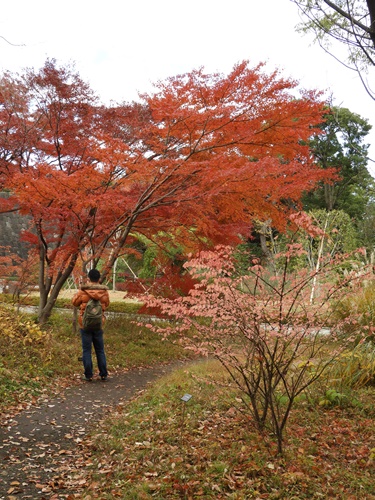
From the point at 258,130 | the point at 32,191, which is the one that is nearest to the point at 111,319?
the point at 32,191

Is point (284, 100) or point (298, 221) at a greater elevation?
point (284, 100)

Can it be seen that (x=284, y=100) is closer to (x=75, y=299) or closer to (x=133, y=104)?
(x=133, y=104)

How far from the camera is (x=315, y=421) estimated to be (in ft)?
15.2

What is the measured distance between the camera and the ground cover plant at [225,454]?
131 inches

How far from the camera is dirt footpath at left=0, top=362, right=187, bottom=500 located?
358 cm

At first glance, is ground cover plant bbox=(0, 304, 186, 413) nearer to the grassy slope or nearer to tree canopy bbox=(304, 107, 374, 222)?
the grassy slope

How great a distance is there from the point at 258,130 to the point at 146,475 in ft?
19.4

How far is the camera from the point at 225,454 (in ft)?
12.5

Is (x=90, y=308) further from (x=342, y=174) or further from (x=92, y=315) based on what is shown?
(x=342, y=174)

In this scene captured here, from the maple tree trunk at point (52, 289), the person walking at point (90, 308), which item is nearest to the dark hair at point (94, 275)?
the person walking at point (90, 308)

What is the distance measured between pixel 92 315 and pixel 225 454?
3387 mm

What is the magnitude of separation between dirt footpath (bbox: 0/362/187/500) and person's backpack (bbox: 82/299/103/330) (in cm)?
89

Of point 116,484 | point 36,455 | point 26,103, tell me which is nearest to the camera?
point 116,484

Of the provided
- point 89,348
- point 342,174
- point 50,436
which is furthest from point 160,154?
point 342,174
